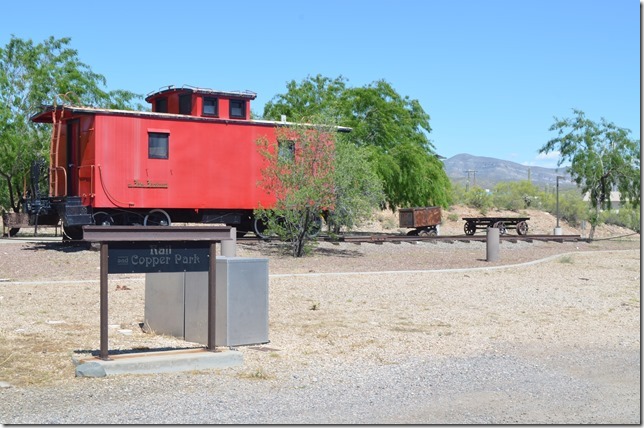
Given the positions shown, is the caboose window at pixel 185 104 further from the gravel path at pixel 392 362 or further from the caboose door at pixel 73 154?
the gravel path at pixel 392 362

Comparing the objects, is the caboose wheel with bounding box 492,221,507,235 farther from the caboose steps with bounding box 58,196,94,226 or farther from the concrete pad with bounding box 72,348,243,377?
the concrete pad with bounding box 72,348,243,377

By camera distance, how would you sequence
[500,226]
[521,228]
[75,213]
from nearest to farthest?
1. [75,213]
2. [500,226]
3. [521,228]

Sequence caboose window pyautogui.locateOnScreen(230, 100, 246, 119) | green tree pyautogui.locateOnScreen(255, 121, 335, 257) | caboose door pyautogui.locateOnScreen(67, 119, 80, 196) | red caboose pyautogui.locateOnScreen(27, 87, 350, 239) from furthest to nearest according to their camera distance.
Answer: caboose window pyautogui.locateOnScreen(230, 100, 246, 119)
caboose door pyautogui.locateOnScreen(67, 119, 80, 196)
red caboose pyautogui.locateOnScreen(27, 87, 350, 239)
green tree pyautogui.locateOnScreen(255, 121, 335, 257)

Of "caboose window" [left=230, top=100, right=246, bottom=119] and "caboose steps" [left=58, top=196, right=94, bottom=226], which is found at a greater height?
"caboose window" [left=230, top=100, right=246, bottom=119]

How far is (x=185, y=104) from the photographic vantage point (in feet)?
81.6

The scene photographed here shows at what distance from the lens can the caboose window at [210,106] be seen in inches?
970

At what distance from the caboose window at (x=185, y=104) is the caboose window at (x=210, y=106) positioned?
0.42 metres

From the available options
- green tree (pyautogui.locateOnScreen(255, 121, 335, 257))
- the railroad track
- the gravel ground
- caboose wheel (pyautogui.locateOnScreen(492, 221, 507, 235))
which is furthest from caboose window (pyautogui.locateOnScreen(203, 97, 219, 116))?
caboose wheel (pyautogui.locateOnScreen(492, 221, 507, 235))

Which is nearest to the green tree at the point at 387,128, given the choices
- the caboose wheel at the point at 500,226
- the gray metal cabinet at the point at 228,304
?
the caboose wheel at the point at 500,226

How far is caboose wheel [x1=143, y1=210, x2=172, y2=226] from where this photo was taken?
78.2 feet

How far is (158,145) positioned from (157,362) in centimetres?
1573

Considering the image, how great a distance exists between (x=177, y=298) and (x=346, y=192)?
1252cm

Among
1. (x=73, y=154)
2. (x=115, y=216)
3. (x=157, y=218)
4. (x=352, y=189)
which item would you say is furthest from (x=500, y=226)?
(x=73, y=154)

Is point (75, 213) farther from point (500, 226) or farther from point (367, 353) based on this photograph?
point (500, 226)
